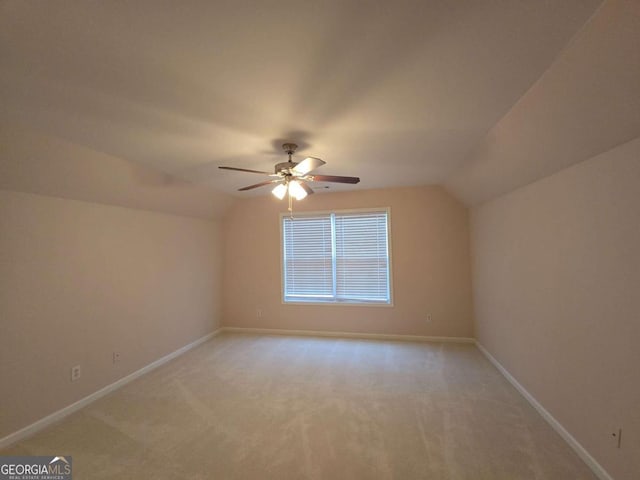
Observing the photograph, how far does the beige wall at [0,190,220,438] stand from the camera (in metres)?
2.28

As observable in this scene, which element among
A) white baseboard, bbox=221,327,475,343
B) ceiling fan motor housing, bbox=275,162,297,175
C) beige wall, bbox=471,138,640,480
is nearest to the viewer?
beige wall, bbox=471,138,640,480

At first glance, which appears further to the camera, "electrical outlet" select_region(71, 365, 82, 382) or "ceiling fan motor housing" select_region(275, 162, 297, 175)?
"electrical outlet" select_region(71, 365, 82, 382)

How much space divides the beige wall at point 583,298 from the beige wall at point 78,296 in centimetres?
431

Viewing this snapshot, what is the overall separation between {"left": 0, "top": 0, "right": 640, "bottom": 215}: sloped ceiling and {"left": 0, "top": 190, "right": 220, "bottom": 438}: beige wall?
1.62ft

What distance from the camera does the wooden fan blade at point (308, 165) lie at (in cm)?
211

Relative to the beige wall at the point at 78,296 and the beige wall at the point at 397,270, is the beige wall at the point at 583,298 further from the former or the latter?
the beige wall at the point at 78,296

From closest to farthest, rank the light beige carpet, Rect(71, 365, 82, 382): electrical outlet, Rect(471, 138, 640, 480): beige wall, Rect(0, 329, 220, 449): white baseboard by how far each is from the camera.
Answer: Rect(471, 138, 640, 480): beige wall → the light beige carpet → Rect(0, 329, 220, 449): white baseboard → Rect(71, 365, 82, 382): electrical outlet

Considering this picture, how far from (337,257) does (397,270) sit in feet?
3.36

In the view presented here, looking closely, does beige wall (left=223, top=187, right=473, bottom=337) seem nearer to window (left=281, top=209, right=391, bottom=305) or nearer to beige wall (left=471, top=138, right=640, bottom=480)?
window (left=281, top=209, right=391, bottom=305)

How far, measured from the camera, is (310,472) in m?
1.87

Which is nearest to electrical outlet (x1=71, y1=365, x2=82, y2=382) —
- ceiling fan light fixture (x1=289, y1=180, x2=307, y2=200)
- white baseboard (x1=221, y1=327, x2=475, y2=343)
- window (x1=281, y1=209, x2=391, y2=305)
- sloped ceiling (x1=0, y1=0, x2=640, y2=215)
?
sloped ceiling (x1=0, y1=0, x2=640, y2=215)

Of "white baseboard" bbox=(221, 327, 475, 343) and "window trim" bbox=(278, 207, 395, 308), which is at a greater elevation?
"window trim" bbox=(278, 207, 395, 308)

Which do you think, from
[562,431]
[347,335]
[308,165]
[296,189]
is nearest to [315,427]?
[562,431]

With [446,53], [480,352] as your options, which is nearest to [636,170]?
[446,53]
